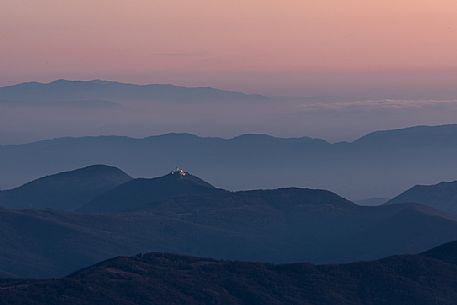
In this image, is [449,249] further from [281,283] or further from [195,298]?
[195,298]

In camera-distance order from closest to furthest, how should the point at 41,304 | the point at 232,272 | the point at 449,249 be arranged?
the point at 41,304 < the point at 232,272 < the point at 449,249

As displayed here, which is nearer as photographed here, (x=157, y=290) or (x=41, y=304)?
(x=41, y=304)

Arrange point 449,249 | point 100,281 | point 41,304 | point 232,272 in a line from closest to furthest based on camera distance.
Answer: point 41,304
point 100,281
point 232,272
point 449,249

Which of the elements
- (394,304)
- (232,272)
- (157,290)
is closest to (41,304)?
(157,290)

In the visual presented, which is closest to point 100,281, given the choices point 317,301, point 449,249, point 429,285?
point 317,301

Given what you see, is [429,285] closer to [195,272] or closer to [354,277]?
[354,277]

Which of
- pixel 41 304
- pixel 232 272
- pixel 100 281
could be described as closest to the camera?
pixel 41 304
